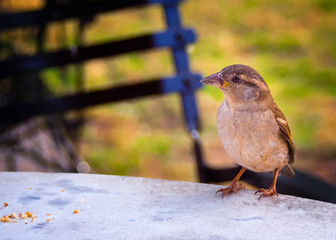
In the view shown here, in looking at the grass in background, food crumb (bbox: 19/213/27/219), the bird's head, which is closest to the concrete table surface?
food crumb (bbox: 19/213/27/219)

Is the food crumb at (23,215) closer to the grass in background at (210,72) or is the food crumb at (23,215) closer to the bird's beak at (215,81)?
the bird's beak at (215,81)

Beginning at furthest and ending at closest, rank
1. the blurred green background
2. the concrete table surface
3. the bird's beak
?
the blurred green background
the bird's beak
the concrete table surface

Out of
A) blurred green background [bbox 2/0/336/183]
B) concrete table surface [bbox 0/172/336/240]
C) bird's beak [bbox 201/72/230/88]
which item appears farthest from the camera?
blurred green background [bbox 2/0/336/183]

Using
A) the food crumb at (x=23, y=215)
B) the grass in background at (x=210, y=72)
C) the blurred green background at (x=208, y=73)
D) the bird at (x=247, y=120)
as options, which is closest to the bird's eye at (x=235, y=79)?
the bird at (x=247, y=120)

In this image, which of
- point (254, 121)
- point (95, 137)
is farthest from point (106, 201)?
point (95, 137)

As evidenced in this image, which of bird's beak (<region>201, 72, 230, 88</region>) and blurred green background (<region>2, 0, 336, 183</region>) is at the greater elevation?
bird's beak (<region>201, 72, 230, 88</region>)

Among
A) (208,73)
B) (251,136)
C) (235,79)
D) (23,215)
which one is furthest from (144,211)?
(208,73)

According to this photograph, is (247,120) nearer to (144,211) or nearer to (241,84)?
(241,84)

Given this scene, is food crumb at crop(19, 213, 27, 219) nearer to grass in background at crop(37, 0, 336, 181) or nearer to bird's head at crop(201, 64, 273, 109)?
bird's head at crop(201, 64, 273, 109)

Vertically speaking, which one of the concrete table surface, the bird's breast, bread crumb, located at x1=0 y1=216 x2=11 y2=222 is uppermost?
the bird's breast
